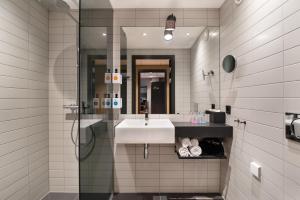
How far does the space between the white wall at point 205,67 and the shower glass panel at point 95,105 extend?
1044 mm

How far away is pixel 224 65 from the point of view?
210 centimetres

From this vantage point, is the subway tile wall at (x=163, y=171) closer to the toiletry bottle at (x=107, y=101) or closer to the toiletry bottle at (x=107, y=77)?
the toiletry bottle at (x=107, y=101)

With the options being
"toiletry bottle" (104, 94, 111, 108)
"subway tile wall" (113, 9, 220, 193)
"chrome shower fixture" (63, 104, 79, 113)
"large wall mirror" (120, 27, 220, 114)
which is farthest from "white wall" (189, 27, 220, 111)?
"chrome shower fixture" (63, 104, 79, 113)

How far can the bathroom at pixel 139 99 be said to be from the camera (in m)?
1.58

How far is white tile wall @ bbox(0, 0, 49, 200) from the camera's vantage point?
1.84 m

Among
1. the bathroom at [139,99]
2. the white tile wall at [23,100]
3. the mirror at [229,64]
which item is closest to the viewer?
the bathroom at [139,99]

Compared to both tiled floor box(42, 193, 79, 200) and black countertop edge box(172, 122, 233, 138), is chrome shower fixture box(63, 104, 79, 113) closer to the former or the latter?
tiled floor box(42, 193, 79, 200)

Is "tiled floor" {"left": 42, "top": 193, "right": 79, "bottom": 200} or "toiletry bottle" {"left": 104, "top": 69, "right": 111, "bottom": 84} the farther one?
"tiled floor" {"left": 42, "top": 193, "right": 79, "bottom": 200}

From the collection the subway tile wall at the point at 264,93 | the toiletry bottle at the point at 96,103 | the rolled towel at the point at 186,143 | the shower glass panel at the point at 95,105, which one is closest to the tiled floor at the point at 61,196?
the shower glass panel at the point at 95,105

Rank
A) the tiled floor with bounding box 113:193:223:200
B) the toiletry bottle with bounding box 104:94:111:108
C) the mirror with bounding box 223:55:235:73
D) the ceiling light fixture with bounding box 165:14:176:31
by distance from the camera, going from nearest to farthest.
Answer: the mirror with bounding box 223:55:235:73
the toiletry bottle with bounding box 104:94:111:108
the ceiling light fixture with bounding box 165:14:176:31
the tiled floor with bounding box 113:193:223:200

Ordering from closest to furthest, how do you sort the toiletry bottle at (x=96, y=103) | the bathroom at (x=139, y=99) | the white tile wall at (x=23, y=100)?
1. the bathroom at (x=139, y=99)
2. the toiletry bottle at (x=96, y=103)
3. the white tile wall at (x=23, y=100)

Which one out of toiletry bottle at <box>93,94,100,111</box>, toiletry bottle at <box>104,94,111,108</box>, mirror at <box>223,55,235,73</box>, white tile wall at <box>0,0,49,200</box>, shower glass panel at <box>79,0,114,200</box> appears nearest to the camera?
shower glass panel at <box>79,0,114,200</box>

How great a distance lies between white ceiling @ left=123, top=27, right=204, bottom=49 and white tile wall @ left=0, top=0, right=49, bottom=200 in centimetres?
107

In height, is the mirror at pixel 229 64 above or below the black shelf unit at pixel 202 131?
above
